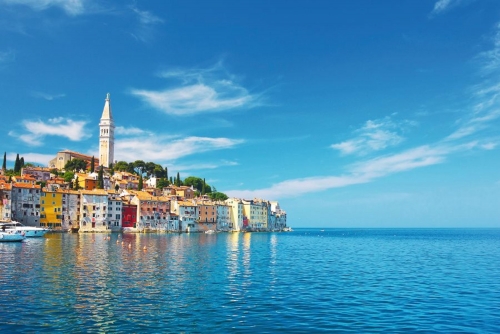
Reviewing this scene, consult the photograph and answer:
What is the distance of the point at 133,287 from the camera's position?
25859mm

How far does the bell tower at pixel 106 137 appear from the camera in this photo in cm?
16688

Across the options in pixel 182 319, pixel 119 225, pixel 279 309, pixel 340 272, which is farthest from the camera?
pixel 119 225

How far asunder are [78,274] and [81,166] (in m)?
122

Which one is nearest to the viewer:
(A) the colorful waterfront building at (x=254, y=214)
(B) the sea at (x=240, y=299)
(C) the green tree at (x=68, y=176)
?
(B) the sea at (x=240, y=299)

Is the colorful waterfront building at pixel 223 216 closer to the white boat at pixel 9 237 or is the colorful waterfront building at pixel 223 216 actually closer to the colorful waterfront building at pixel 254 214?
the colorful waterfront building at pixel 254 214

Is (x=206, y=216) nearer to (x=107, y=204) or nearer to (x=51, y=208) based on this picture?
(x=107, y=204)

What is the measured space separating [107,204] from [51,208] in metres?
12.7

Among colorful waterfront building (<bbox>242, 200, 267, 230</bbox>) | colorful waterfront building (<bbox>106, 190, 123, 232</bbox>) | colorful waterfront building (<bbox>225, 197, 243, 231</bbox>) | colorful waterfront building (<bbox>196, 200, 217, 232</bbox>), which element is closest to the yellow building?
colorful waterfront building (<bbox>106, 190, 123, 232</bbox>)

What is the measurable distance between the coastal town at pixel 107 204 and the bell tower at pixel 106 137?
0.39 metres

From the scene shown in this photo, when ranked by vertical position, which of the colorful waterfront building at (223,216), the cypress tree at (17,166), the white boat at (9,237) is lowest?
the white boat at (9,237)

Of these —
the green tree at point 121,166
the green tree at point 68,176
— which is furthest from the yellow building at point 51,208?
A: the green tree at point 121,166

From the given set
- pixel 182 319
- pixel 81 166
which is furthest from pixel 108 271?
pixel 81 166

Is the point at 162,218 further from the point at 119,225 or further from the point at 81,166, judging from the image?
the point at 81,166

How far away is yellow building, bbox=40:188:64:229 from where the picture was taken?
9819 cm
